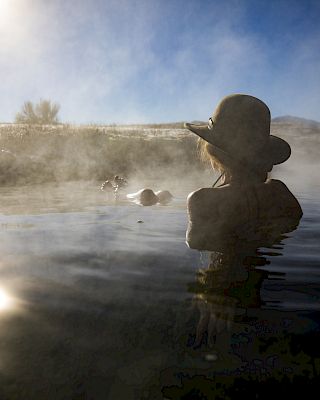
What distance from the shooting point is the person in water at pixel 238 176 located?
274 centimetres

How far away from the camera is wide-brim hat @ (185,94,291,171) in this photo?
2.75m

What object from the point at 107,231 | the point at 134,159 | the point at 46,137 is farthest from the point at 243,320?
the point at 46,137

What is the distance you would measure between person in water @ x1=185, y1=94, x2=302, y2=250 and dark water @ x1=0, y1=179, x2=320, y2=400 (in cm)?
25

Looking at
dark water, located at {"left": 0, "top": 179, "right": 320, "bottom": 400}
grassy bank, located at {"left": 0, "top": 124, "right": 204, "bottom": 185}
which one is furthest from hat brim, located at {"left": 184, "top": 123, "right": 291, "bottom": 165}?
grassy bank, located at {"left": 0, "top": 124, "right": 204, "bottom": 185}

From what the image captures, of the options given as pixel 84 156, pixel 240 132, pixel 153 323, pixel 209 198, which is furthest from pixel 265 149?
pixel 84 156

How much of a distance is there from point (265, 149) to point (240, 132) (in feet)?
0.87

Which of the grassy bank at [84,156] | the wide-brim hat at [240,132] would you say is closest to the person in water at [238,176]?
the wide-brim hat at [240,132]

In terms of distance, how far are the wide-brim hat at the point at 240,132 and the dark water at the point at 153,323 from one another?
755mm

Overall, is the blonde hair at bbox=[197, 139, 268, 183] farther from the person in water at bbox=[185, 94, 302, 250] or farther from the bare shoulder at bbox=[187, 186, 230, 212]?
the bare shoulder at bbox=[187, 186, 230, 212]

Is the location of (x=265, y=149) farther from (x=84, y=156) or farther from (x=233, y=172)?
(x=84, y=156)

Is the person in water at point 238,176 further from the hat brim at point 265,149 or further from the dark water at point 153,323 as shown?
the dark water at point 153,323

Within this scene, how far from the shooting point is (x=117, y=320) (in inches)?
70.3

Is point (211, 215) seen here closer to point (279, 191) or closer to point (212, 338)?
point (279, 191)

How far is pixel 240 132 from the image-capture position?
2744mm
